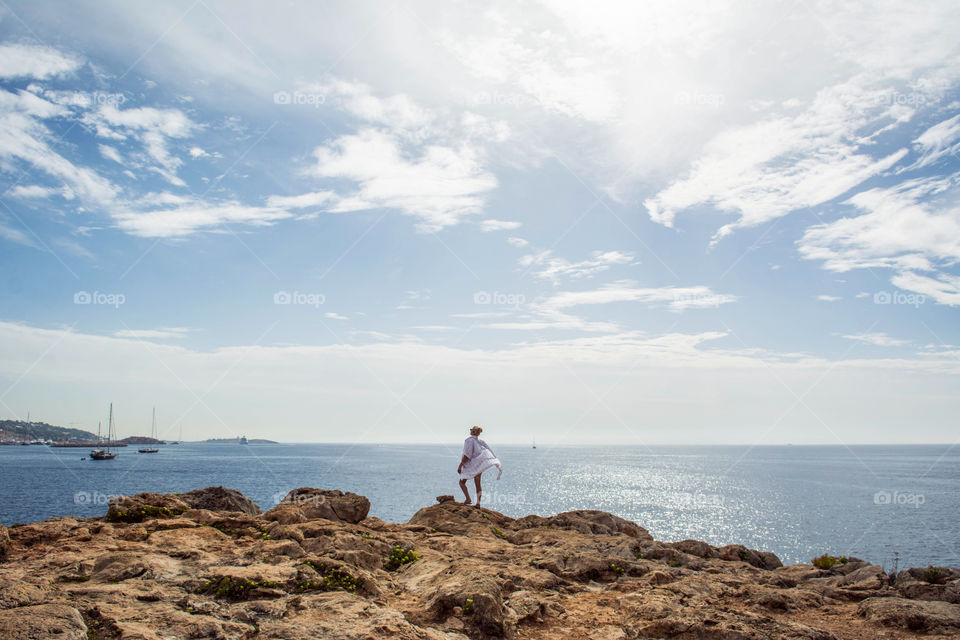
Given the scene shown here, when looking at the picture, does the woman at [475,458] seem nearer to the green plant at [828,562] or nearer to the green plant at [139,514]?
the green plant at [139,514]

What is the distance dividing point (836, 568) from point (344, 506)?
1370 centimetres

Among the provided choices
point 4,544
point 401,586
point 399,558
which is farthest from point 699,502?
point 4,544

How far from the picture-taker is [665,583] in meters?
11.6

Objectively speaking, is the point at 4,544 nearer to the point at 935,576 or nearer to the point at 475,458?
the point at 475,458

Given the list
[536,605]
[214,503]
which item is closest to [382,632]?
[536,605]

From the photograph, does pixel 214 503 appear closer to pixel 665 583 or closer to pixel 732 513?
pixel 665 583

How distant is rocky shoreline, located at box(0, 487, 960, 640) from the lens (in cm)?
755

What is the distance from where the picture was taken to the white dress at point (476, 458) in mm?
18734

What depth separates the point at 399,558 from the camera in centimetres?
A: 1241

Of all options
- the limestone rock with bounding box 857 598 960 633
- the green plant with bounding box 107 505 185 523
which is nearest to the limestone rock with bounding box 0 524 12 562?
the green plant with bounding box 107 505 185 523

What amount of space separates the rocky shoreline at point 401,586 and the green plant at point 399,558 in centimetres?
7

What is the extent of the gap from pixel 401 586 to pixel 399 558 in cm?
179

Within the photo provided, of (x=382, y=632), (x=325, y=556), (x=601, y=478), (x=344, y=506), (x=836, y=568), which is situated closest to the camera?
(x=382, y=632)

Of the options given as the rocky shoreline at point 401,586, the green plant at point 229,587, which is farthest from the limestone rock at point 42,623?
the green plant at point 229,587
